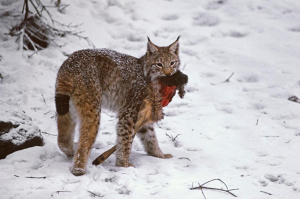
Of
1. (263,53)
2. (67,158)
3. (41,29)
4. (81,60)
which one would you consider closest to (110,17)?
(41,29)

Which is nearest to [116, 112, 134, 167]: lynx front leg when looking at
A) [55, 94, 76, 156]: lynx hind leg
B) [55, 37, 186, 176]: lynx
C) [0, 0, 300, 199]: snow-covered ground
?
[55, 37, 186, 176]: lynx

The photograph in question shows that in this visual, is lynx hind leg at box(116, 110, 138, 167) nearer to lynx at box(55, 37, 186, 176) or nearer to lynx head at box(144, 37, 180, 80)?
lynx at box(55, 37, 186, 176)

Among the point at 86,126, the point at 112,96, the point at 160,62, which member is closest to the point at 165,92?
the point at 160,62

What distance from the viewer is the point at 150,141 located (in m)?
4.14

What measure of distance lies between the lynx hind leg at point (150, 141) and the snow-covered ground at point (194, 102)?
162mm

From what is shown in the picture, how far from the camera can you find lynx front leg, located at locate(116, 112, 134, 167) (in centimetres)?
368

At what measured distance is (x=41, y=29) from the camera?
20.9 ft

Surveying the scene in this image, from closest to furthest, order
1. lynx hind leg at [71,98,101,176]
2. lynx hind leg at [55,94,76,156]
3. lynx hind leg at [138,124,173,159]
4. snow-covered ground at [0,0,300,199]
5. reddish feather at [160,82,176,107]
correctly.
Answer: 1. snow-covered ground at [0,0,300,199]
2. lynx hind leg at [71,98,101,176]
3. lynx hind leg at [55,94,76,156]
4. reddish feather at [160,82,176,107]
5. lynx hind leg at [138,124,173,159]

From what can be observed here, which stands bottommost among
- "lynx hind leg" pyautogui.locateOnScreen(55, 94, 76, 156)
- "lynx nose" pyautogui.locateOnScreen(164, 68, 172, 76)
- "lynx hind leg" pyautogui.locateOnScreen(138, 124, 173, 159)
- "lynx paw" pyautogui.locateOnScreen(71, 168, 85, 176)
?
"lynx hind leg" pyautogui.locateOnScreen(138, 124, 173, 159)

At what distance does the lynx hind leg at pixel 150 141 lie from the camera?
4055 millimetres

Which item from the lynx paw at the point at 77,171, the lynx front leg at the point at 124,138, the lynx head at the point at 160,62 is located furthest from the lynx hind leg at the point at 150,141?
the lynx paw at the point at 77,171

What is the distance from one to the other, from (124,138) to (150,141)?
0.50m

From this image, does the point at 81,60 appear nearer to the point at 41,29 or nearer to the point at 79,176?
the point at 79,176

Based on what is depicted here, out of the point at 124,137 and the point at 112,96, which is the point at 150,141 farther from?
the point at 112,96
